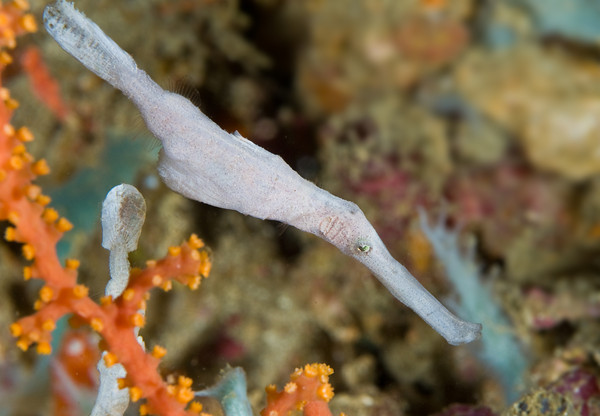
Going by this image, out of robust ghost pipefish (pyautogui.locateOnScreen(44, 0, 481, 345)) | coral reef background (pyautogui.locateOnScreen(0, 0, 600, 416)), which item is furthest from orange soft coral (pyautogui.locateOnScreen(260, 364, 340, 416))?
coral reef background (pyautogui.locateOnScreen(0, 0, 600, 416))

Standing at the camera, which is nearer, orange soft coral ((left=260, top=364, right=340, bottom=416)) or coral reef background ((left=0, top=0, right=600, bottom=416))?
orange soft coral ((left=260, top=364, right=340, bottom=416))

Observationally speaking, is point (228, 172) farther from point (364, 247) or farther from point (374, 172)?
point (374, 172)

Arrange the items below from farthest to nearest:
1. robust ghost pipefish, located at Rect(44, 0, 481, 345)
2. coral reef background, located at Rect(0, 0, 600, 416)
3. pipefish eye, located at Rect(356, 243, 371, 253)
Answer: coral reef background, located at Rect(0, 0, 600, 416) → pipefish eye, located at Rect(356, 243, 371, 253) → robust ghost pipefish, located at Rect(44, 0, 481, 345)

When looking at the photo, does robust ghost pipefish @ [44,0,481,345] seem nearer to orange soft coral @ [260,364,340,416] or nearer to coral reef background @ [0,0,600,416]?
orange soft coral @ [260,364,340,416]

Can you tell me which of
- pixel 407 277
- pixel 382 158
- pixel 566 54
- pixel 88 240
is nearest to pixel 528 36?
pixel 566 54

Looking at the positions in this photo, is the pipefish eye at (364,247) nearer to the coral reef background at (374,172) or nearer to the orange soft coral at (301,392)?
the orange soft coral at (301,392)

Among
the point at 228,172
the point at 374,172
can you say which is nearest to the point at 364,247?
the point at 228,172
